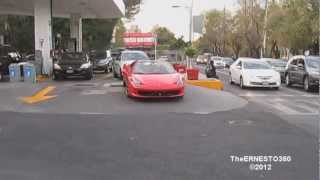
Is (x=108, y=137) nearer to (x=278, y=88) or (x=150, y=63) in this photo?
(x=150, y=63)

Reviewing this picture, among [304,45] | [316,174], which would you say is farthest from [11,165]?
[304,45]

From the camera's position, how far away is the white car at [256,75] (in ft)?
88.9

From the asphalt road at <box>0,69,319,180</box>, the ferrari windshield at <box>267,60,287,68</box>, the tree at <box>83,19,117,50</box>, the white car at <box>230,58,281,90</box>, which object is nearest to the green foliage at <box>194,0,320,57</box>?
the ferrari windshield at <box>267,60,287,68</box>

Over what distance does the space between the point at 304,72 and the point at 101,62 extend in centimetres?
1357

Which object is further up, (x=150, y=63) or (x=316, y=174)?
(x=150, y=63)

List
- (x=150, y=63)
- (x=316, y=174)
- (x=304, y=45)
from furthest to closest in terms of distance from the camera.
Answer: (x=304, y=45) < (x=150, y=63) < (x=316, y=174)

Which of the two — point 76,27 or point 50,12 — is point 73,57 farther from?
point 76,27

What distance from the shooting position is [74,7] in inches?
1592

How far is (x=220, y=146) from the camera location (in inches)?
441

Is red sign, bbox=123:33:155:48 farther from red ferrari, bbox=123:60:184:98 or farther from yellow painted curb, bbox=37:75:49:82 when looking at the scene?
red ferrari, bbox=123:60:184:98

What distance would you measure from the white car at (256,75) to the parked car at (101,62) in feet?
35.4

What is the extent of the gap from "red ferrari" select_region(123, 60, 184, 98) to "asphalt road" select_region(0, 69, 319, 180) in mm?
1654

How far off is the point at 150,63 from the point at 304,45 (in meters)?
32.4

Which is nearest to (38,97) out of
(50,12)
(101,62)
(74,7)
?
(50,12)
